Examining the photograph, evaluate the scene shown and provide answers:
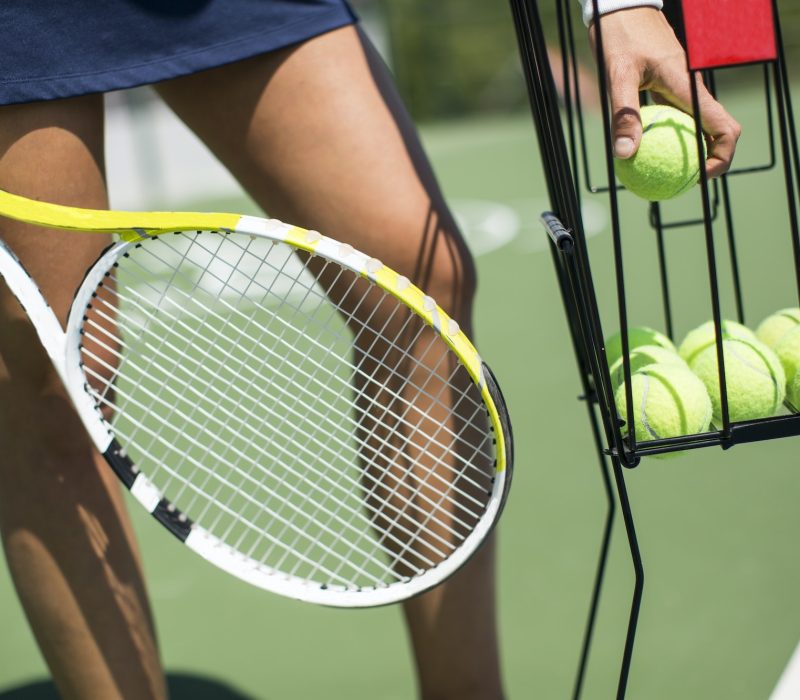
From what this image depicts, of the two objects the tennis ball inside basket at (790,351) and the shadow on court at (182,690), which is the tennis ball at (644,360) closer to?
the tennis ball inside basket at (790,351)

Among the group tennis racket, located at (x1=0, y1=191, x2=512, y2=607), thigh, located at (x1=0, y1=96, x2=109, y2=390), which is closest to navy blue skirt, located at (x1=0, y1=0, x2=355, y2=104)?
thigh, located at (x1=0, y1=96, x2=109, y2=390)

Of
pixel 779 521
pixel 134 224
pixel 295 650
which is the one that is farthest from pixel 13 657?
pixel 779 521

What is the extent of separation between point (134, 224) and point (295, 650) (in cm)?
89

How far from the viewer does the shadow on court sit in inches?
61.7

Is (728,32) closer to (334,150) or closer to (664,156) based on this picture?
(664,156)

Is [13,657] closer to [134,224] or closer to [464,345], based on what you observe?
[134,224]

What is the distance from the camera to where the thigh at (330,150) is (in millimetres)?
1114

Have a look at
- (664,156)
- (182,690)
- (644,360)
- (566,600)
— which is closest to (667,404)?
(644,360)

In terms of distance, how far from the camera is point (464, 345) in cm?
92

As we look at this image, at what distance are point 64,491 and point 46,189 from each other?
0.34 m

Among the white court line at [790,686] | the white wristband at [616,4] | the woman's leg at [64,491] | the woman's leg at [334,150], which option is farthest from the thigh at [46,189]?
the white court line at [790,686]

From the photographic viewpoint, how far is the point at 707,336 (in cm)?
105

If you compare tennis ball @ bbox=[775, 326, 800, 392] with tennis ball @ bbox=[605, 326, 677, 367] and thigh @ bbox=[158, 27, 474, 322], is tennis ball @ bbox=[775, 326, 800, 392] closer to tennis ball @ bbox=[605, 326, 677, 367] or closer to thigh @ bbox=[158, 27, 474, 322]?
tennis ball @ bbox=[605, 326, 677, 367]

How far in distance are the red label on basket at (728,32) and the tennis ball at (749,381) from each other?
263 mm
